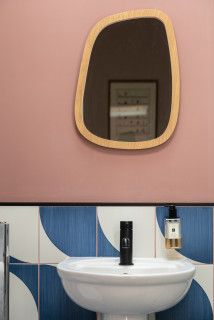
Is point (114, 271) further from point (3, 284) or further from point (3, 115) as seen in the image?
point (3, 115)

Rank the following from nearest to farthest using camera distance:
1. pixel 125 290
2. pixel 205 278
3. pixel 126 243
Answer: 1. pixel 125 290
2. pixel 126 243
3. pixel 205 278

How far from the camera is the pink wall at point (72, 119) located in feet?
7.21

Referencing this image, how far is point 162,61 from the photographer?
87.0 inches

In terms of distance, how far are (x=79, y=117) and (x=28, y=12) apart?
22.2 inches

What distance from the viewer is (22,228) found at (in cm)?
219

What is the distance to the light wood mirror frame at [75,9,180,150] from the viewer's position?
7.18ft

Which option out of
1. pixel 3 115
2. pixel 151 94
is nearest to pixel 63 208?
pixel 3 115

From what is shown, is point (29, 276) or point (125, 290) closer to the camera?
point (125, 290)

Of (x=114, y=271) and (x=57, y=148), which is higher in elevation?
(x=57, y=148)

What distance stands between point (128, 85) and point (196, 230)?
2.45 feet

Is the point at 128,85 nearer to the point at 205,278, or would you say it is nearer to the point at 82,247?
the point at 82,247

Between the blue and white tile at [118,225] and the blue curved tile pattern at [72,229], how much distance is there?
4 centimetres

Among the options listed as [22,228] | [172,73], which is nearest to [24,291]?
[22,228]

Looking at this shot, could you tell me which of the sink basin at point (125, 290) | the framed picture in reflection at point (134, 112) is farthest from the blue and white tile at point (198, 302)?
the framed picture in reflection at point (134, 112)
